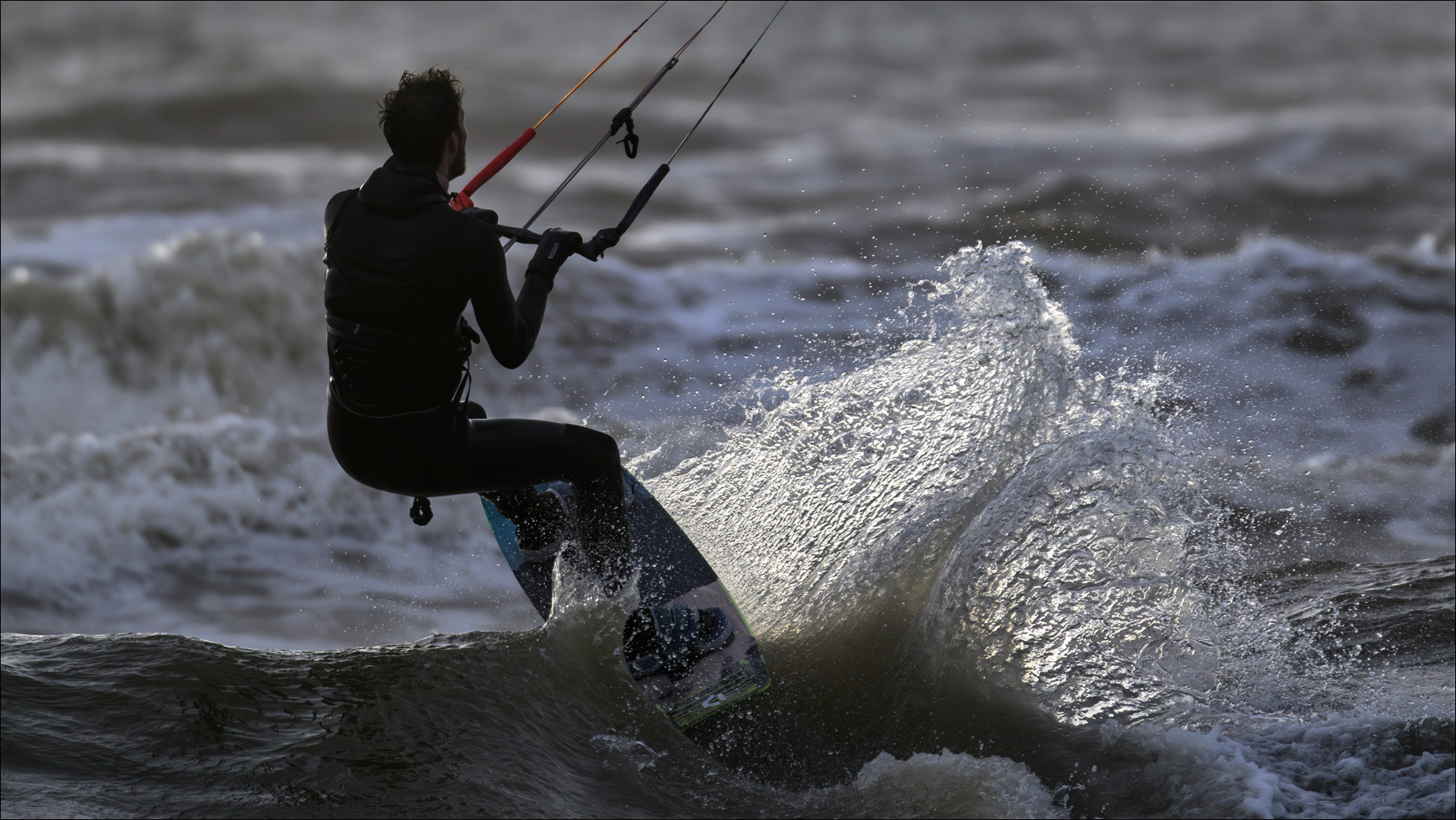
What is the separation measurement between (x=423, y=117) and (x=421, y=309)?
0.55 m

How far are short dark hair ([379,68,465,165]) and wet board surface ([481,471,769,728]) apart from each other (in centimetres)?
140

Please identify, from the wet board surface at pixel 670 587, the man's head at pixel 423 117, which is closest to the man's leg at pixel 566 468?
the wet board surface at pixel 670 587

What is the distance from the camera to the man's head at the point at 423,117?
2838 millimetres

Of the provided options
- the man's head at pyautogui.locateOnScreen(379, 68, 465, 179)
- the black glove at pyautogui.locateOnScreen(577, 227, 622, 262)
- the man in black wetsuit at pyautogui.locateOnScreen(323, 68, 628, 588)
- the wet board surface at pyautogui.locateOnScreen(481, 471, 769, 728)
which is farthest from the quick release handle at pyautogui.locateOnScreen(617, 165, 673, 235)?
the wet board surface at pyautogui.locateOnScreen(481, 471, 769, 728)

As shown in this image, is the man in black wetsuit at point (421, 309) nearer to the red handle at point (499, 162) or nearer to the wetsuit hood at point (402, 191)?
the wetsuit hood at point (402, 191)

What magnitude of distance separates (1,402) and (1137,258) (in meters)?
12.5

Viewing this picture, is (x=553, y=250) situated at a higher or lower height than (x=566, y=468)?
higher

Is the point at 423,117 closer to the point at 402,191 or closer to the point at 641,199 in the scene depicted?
the point at 402,191

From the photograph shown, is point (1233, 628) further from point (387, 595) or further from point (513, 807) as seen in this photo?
point (387, 595)

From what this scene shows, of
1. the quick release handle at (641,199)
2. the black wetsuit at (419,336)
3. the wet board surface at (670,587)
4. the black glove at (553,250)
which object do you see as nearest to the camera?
the black wetsuit at (419,336)

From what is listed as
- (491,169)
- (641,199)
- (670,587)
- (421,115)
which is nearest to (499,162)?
(491,169)

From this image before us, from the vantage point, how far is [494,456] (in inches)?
127

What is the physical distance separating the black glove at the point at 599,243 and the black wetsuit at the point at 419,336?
15 cm

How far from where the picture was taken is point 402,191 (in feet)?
9.26
